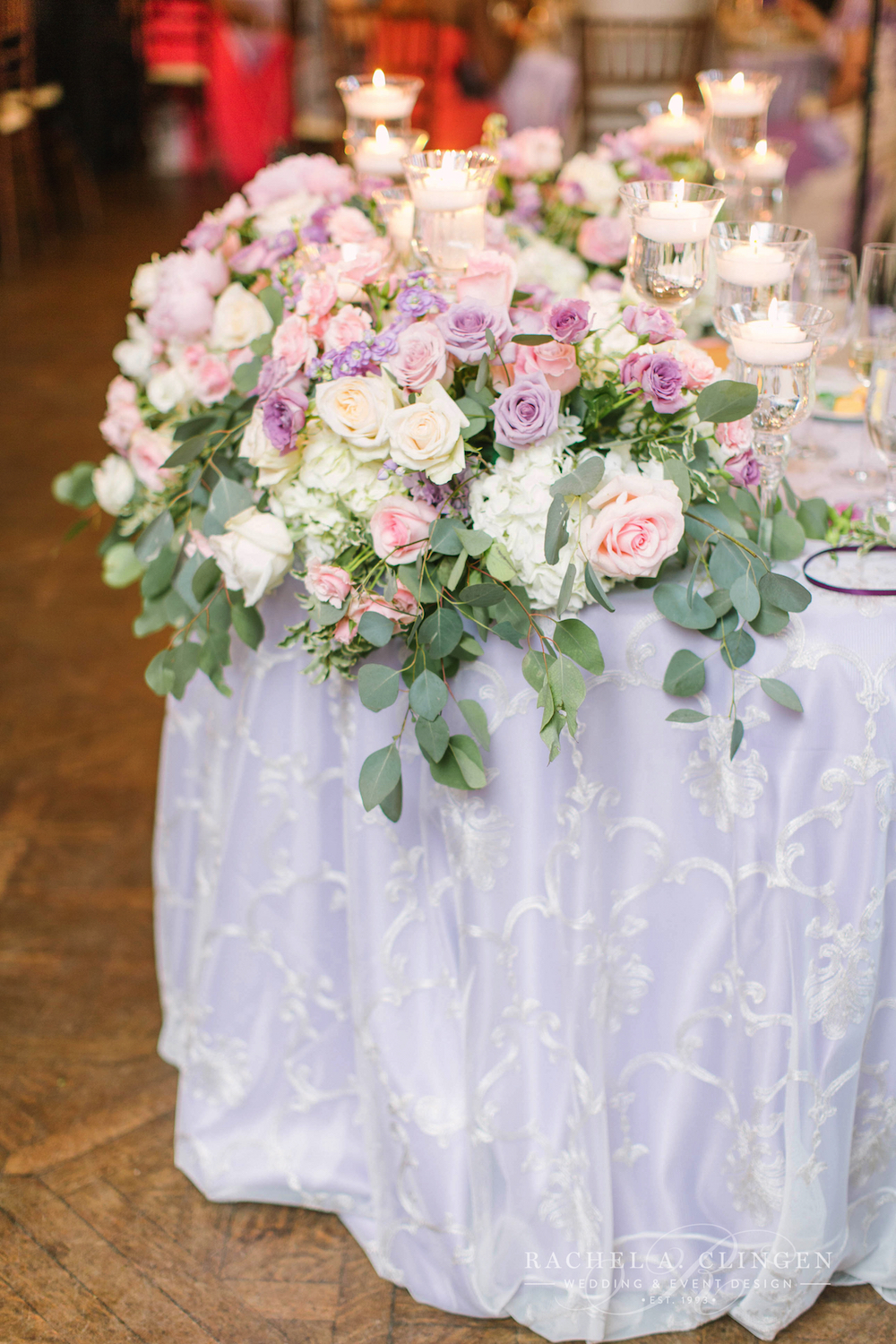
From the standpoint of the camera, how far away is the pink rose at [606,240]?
1.79m

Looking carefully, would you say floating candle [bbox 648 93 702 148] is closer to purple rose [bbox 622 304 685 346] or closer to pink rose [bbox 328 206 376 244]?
pink rose [bbox 328 206 376 244]

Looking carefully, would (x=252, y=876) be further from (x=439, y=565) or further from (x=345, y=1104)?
(x=439, y=565)

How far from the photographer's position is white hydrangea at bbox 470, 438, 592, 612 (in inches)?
46.4

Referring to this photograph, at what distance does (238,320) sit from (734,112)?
787 millimetres

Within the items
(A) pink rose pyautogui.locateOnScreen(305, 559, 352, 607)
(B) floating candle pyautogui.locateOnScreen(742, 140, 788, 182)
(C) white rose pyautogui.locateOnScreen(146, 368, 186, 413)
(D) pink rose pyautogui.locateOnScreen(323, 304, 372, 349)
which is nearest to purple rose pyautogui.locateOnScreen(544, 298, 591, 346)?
(D) pink rose pyautogui.locateOnScreen(323, 304, 372, 349)

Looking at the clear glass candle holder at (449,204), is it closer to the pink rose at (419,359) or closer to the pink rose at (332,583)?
the pink rose at (419,359)

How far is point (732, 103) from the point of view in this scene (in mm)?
1736

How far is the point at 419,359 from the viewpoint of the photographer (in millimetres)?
1178

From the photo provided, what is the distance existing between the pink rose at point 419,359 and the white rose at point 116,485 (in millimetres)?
543

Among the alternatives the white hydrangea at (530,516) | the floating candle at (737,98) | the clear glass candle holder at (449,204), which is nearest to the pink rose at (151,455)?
the clear glass candle holder at (449,204)

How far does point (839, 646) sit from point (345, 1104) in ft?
2.89

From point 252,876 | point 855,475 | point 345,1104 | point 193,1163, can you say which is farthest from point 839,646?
point 193,1163

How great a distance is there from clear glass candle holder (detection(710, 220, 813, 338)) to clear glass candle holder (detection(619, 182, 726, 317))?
0.02 m

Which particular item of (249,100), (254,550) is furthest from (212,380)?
(249,100)
